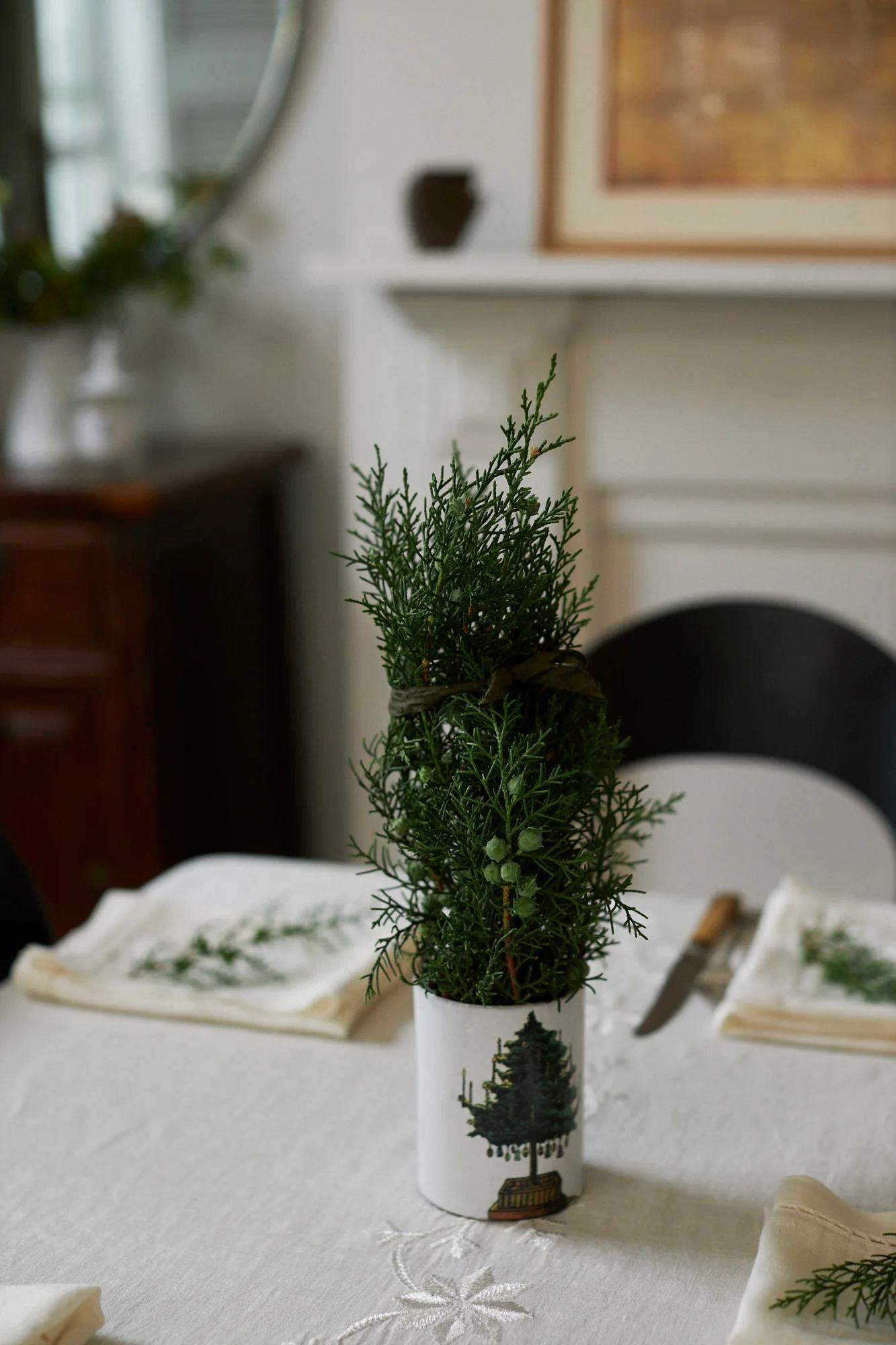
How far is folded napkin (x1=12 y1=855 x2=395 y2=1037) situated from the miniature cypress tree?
0.54ft

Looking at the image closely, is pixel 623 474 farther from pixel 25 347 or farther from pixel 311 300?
pixel 25 347

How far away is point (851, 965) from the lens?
3.10ft

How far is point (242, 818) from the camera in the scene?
232cm

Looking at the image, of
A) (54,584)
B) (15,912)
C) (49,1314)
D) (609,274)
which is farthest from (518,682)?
(54,584)

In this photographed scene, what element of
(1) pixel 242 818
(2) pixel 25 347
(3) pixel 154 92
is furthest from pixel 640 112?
(1) pixel 242 818

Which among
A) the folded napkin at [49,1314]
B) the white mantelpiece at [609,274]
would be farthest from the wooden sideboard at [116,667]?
the folded napkin at [49,1314]

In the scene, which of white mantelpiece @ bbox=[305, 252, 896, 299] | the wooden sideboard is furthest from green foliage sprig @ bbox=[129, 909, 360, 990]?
white mantelpiece @ bbox=[305, 252, 896, 299]

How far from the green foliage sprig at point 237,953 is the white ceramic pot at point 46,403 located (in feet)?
4.47

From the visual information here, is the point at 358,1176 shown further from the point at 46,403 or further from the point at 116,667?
the point at 46,403

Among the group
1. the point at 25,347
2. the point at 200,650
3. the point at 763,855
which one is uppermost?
the point at 25,347

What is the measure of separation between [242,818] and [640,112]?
1217 mm

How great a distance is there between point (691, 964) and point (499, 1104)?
1.14ft

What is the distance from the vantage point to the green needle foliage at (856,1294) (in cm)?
58

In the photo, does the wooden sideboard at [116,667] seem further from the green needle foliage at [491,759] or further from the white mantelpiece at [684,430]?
the green needle foliage at [491,759]
